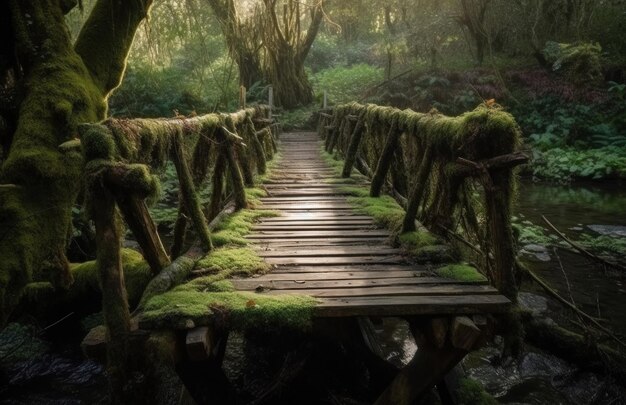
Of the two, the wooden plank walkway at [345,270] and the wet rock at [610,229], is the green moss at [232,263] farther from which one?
the wet rock at [610,229]

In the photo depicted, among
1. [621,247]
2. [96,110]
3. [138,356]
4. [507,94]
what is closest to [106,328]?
[138,356]

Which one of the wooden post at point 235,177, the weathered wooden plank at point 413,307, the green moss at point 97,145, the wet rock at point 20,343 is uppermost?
the green moss at point 97,145

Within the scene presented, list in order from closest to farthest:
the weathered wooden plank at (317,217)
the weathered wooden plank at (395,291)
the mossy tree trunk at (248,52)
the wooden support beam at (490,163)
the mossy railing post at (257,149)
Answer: the wooden support beam at (490,163) → the weathered wooden plank at (395,291) → the weathered wooden plank at (317,217) → the mossy railing post at (257,149) → the mossy tree trunk at (248,52)

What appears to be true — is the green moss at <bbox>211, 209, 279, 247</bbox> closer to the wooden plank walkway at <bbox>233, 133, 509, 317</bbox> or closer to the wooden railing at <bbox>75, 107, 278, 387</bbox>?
the wooden plank walkway at <bbox>233, 133, 509, 317</bbox>

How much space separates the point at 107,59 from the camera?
20.6 feet

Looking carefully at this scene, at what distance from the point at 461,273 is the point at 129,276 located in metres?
3.34

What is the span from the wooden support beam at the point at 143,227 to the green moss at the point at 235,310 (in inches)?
16.6

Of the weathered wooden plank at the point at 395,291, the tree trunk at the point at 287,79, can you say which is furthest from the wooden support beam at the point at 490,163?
the tree trunk at the point at 287,79

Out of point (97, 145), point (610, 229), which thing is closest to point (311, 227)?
point (97, 145)

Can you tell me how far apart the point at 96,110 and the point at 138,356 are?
160 inches

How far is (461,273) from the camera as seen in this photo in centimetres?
359

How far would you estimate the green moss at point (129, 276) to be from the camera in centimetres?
437

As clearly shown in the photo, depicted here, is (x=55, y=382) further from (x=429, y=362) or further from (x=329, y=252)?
(x=429, y=362)

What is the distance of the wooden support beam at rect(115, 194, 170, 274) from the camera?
2.89m
